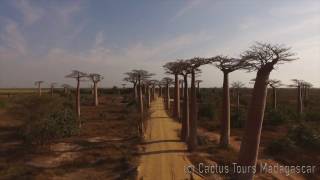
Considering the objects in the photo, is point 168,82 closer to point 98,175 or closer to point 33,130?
point 33,130

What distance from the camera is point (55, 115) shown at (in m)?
19.8

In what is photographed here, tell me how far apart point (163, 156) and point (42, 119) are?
275 inches

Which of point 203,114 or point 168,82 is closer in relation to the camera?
point 203,114

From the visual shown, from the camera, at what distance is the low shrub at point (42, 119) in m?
18.0

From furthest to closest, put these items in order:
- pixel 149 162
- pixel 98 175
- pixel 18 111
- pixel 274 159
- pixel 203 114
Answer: pixel 203 114, pixel 18 111, pixel 274 159, pixel 149 162, pixel 98 175

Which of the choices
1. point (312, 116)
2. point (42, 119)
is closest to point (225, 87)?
point (42, 119)

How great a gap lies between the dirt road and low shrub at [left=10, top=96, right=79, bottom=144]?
423 centimetres

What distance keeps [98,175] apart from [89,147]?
503 centimetres

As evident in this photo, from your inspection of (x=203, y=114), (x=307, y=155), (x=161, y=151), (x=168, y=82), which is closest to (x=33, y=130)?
(x=161, y=151)

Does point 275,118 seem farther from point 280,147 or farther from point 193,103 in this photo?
point 193,103

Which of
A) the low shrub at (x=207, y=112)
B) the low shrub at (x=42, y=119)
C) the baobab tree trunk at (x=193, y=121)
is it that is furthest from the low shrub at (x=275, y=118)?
the low shrub at (x=42, y=119)

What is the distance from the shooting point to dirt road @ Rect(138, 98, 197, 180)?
12422 millimetres

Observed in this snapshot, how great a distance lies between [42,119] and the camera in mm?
18734

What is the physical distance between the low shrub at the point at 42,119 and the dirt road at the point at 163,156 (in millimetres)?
4231
